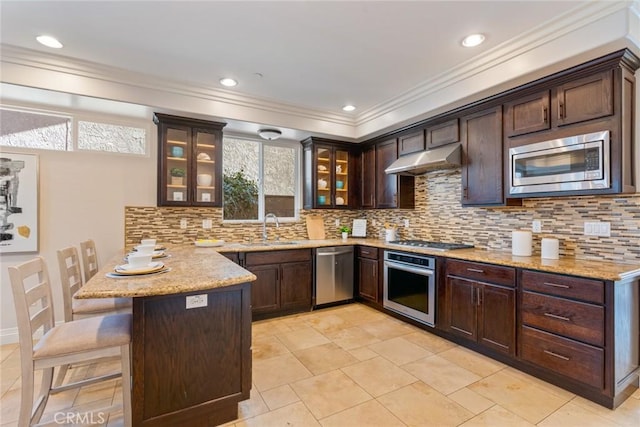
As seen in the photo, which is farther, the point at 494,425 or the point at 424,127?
the point at 424,127

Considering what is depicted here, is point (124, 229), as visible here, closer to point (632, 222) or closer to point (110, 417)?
point (110, 417)

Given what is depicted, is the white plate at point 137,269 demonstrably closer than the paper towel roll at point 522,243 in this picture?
Yes

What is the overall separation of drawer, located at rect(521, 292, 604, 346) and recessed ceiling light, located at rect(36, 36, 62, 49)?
171 inches

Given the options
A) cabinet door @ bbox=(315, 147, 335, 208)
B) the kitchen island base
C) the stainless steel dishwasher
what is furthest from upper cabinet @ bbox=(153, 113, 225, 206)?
the kitchen island base

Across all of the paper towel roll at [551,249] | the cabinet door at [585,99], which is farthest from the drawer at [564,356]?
the cabinet door at [585,99]

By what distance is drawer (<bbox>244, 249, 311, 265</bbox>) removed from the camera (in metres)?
3.59

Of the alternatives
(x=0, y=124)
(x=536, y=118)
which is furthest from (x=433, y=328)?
(x=0, y=124)

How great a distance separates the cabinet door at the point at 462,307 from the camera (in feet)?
9.14

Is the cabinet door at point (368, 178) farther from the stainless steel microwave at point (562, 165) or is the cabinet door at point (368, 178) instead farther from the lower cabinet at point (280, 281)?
the stainless steel microwave at point (562, 165)

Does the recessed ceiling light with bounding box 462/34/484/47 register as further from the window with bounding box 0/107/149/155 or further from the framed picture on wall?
the framed picture on wall

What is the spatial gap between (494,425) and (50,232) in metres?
4.31

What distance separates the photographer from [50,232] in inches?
126

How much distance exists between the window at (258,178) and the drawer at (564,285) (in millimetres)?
3160

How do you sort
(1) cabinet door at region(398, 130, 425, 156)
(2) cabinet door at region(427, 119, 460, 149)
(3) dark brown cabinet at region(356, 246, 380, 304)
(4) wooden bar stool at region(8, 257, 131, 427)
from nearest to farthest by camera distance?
(4) wooden bar stool at region(8, 257, 131, 427) → (2) cabinet door at region(427, 119, 460, 149) → (1) cabinet door at region(398, 130, 425, 156) → (3) dark brown cabinet at region(356, 246, 380, 304)
